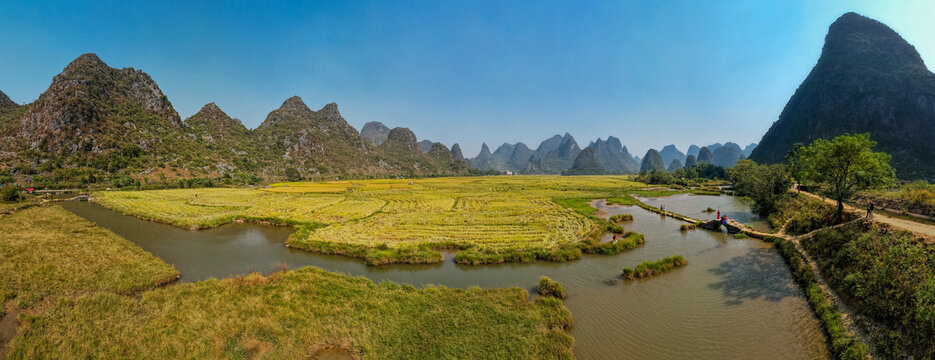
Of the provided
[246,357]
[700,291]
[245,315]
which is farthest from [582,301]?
[245,315]

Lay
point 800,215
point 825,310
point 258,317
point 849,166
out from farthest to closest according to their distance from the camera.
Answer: point 800,215
point 849,166
point 825,310
point 258,317

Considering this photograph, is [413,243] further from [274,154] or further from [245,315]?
[274,154]

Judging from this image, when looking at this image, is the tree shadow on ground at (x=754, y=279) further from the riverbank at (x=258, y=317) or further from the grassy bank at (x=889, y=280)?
the riverbank at (x=258, y=317)

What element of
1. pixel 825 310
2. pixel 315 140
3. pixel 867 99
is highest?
pixel 867 99

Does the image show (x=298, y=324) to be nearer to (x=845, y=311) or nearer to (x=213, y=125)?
(x=845, y=311)

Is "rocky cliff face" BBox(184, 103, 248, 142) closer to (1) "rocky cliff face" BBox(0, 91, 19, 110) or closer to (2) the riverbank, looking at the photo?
(1) "rocky cliff face" BBox(0, 91, 19, 110)

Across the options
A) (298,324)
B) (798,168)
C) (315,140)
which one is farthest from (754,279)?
(315,140)

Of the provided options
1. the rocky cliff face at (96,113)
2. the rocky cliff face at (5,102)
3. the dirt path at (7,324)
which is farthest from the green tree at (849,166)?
the rocky cliff face at (5,102)

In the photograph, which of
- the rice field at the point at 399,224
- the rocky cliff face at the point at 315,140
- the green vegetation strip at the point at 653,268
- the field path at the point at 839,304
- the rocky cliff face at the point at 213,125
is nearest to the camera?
the field path at the point at 839,304
